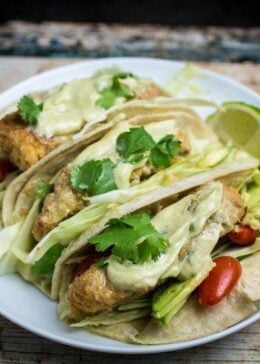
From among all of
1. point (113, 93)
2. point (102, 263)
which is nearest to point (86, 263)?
point (102, 263)

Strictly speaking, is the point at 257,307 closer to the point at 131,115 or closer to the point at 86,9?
the point at 131,115

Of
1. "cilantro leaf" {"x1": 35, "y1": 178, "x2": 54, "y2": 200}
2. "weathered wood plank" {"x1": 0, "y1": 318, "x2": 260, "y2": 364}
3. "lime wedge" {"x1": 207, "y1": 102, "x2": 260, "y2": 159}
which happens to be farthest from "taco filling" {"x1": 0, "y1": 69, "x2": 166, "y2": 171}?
"weathered wood plank" {"x1": 0, "y1": 318, "x2": 260, "y2": 364}

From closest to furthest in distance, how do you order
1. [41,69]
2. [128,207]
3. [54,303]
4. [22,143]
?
[128,207] < [54,303] < [22,143] < [41,69]

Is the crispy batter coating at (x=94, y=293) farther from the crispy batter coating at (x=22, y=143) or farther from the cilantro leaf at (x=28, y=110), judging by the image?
the cilantro leaf at (x=28, y=110)

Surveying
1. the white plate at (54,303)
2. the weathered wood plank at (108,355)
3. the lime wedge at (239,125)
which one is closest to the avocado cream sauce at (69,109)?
the white plate at (54,303)

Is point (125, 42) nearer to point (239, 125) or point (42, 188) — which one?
point (239, 125)

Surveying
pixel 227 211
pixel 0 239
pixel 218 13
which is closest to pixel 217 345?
pixel 227 211

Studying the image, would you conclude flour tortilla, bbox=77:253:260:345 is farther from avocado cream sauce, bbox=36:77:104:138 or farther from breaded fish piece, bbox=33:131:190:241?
avocado cream sauce, bbox=36:77:104:138
